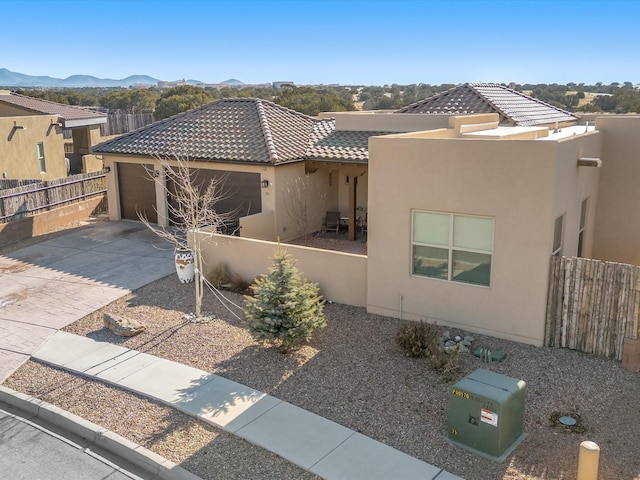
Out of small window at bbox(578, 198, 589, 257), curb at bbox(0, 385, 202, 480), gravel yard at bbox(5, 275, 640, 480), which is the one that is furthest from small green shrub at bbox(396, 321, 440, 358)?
small window at bbox(578, 198, 589, 257)

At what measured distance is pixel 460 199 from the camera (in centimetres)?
1188

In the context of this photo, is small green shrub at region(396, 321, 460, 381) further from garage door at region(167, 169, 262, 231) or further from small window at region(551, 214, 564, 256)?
garage door at region(167, 169, 262, 231)

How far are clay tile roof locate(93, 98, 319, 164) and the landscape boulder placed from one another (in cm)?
760

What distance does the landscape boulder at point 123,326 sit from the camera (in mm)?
12344

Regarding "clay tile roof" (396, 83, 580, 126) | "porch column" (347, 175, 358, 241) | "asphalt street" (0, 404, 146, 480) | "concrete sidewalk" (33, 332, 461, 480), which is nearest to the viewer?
"concrete sidewalk" (33, 332, 461, 480)

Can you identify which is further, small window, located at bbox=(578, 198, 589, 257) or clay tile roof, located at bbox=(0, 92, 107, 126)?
clay tile roof, located at bbox=(0, 92, 107, 126)

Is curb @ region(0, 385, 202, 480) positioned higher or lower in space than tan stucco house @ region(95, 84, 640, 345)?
lower

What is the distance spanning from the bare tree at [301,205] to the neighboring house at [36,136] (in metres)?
15.2

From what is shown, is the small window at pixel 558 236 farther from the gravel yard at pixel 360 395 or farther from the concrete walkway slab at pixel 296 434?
the concrete walkway slab at pixel 296 434

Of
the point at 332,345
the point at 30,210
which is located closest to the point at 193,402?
the point at 332,345

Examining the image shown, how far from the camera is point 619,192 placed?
15.1 meters

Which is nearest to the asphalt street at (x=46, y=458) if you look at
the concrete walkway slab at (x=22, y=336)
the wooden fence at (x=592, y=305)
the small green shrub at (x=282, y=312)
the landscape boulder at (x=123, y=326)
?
the concrete walkway slab at (x=22, y=336)

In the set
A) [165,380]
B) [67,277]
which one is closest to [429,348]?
[165,380]

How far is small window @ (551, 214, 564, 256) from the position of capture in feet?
38.9
